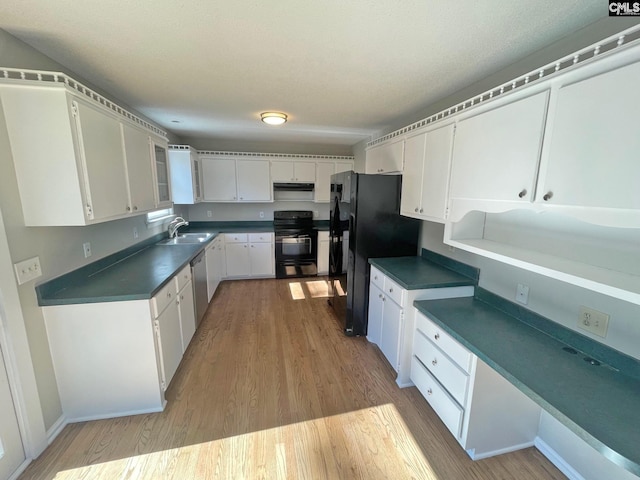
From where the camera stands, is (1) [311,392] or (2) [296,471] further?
(1) [311,392]

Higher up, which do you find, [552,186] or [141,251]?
[552,186]

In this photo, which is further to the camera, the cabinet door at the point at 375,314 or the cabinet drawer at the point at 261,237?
the cabinet drawer at the point at 261,237

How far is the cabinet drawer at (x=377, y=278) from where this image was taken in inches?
98.7

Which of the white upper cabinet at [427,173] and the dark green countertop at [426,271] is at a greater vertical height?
the white upper cabinet at [427,173]

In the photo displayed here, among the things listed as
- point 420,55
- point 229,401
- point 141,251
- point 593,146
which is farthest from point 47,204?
point 593,146

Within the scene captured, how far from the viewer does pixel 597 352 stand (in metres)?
1.31

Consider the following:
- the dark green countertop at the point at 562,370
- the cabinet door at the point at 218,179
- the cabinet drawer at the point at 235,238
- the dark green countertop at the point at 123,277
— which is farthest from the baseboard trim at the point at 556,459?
the cabinet door at the point at 218,179

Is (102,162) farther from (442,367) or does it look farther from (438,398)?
(438,398)

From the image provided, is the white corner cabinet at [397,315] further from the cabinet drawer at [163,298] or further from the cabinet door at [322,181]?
the cabinet door at [322,181]

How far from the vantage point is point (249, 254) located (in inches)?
181

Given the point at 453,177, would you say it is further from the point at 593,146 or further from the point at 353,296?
the point at 353,296

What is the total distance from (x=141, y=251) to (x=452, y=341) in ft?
9.99

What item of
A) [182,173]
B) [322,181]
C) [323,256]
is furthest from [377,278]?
[182,173]

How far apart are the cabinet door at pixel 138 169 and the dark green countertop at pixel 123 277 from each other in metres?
0.50
